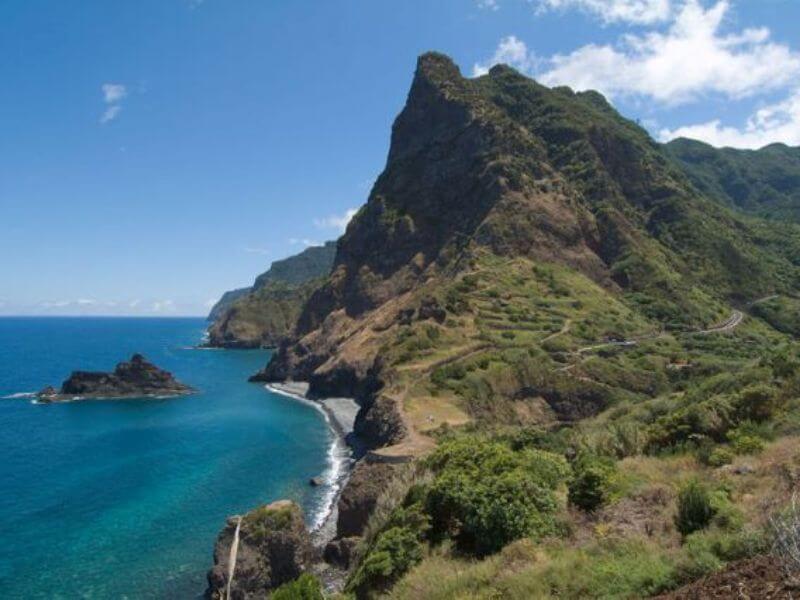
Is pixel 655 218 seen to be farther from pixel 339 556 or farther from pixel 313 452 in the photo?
pixel 339 556

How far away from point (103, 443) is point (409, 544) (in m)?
71.7

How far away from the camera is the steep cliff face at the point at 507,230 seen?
399ft

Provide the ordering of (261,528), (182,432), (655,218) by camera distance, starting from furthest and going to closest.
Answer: (655,218), (182,432), (261,528)

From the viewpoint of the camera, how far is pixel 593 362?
76.5 metres

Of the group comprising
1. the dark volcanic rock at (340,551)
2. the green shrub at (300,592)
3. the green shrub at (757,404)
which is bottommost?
the dark volcanic rock at (340,551)

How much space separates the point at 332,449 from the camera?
7225 centimetres

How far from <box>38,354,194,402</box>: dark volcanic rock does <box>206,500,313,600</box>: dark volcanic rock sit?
84.3 m

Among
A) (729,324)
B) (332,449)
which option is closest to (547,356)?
(332,449)

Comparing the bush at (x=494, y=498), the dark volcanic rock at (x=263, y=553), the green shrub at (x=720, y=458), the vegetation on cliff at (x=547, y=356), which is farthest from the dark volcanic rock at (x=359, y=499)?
the green shrub at (x=720, y=458)

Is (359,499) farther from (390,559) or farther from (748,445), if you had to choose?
(748,445)

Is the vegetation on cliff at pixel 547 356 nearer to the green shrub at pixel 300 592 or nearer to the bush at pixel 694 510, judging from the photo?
the bush at pixel 694 510

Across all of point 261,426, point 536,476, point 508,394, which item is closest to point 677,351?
point 508,394

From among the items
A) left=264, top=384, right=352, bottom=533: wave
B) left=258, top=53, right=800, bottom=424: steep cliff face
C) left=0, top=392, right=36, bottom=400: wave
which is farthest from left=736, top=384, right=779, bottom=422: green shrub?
left=0, top=392, right=36, bottom=400: wave

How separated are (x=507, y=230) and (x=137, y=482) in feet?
285
